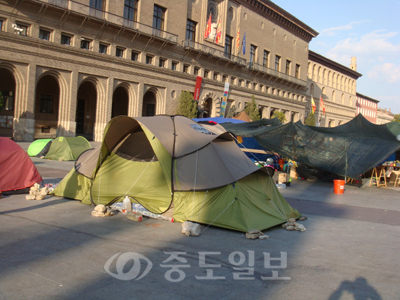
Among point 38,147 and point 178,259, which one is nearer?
point 178,259

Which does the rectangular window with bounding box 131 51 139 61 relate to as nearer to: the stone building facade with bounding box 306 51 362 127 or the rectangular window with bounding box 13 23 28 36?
the rectangular window with bounding box 13 23 28 36

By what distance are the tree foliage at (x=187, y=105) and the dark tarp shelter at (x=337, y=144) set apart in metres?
21.7

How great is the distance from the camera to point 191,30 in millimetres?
40750

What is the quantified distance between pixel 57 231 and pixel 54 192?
3376 millimetres

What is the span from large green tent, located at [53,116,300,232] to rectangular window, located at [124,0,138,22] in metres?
27.7

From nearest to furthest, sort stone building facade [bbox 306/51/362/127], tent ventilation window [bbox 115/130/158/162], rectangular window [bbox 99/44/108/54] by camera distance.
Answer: tent ventilation window [bbox 115/130/158/162] < rectangular window [bbox 99/44/108/54] < stone building facade [bbox 306/51/362/127]

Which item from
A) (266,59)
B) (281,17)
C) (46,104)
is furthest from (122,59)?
(281,17)

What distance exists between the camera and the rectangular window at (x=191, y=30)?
132 feet

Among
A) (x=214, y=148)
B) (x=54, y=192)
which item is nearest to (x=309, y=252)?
(x=214, y=148)

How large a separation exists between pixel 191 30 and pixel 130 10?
8770 millimetres

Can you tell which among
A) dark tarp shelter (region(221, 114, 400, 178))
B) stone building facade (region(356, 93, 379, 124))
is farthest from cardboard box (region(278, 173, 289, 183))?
stone building facade (region(356, 93, 379, 124))

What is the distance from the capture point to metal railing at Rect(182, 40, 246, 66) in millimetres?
39306

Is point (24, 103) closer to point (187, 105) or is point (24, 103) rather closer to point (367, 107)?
point (187, 105)

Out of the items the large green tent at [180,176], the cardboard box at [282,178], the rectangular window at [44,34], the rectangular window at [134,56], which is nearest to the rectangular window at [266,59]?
the rectangular window at [134,56]
